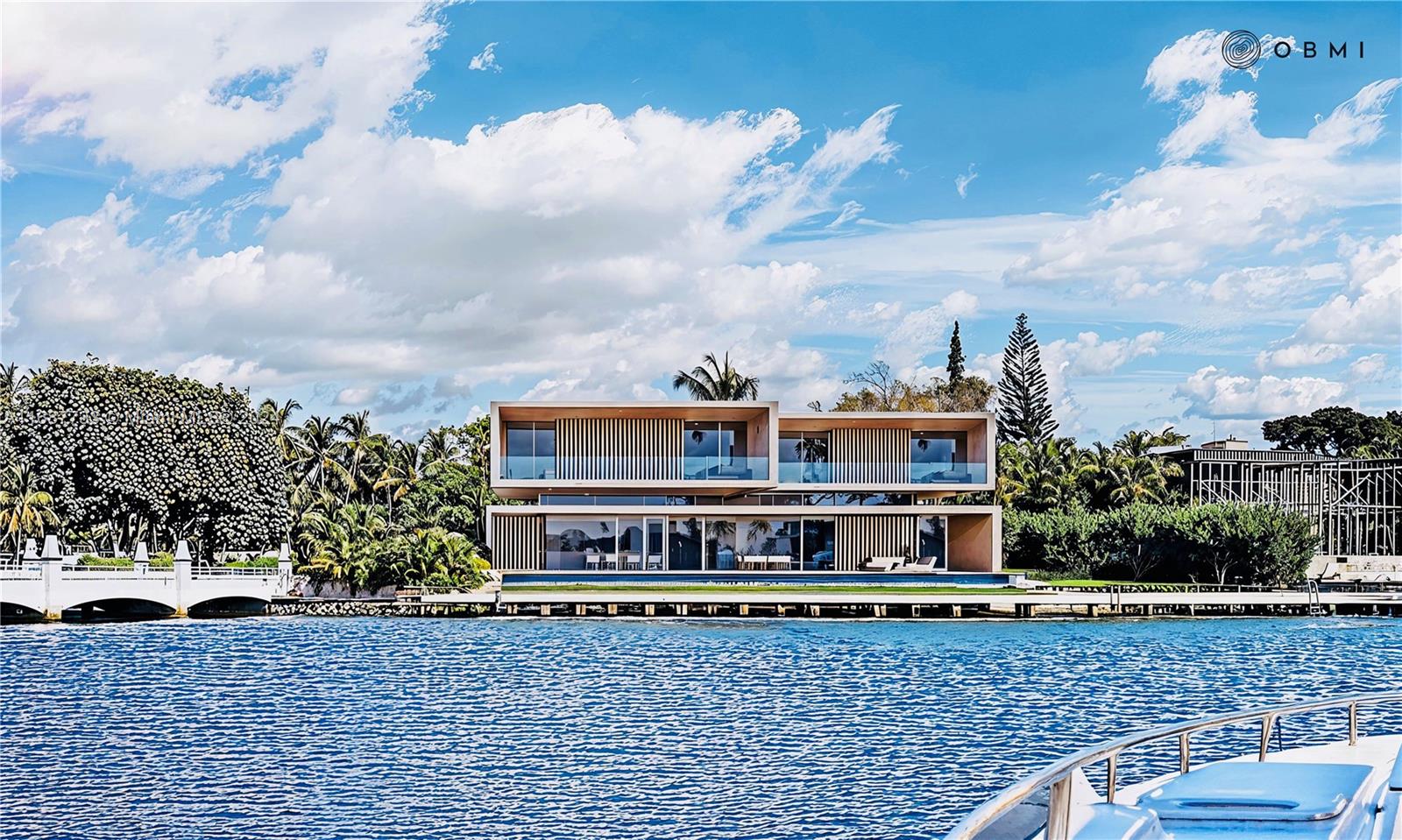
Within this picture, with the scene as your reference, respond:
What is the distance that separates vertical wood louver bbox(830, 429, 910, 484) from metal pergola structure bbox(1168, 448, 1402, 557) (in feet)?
54.5

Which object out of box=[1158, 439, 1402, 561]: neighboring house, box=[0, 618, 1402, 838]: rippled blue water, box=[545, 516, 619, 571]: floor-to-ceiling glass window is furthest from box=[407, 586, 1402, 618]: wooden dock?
box=[1158, 439, 1402, 561]: neighboring house

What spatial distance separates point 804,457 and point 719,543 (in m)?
3.79

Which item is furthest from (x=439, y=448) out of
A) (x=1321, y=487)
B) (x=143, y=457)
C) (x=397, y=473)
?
(x=1321, y=487)

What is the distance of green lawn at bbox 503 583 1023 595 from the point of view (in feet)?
130

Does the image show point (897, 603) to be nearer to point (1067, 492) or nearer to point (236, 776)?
point (1067, 492)

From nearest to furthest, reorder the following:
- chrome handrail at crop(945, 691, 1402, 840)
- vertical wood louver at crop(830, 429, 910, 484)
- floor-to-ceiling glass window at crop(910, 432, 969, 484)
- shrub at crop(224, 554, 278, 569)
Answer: chrome handrail at crop(945, 691, 1402, 840), shrub at crop(224, 554, 278, 569), floor-to-ceiling glass window at crop(910, 432, 969, 484), vertical wood louver at crop(830, 429, 910, 484)

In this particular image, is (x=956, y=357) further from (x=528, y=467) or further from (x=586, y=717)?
(x=586, y=717)

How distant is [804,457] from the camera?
149 feet

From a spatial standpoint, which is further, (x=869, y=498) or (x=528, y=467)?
(x=869, y=498)

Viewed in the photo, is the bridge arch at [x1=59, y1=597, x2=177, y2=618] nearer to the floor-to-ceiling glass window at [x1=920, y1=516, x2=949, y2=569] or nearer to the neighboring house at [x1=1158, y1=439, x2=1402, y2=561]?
the floor-to-ceiling glass window at [x1=920, y1=516, x2=949, y2=569]


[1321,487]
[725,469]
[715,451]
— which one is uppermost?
[715,451]

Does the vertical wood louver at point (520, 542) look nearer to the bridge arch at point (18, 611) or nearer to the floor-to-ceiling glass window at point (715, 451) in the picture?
the floor-to-ceiling glass window at point (715, 451)

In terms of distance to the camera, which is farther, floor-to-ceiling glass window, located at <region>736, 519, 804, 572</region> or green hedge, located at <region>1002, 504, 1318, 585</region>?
floor-to-ceiling glass window, located at <region>736, 519, 804, 572</region>

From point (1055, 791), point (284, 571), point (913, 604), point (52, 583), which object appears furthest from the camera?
point (284, 571)
